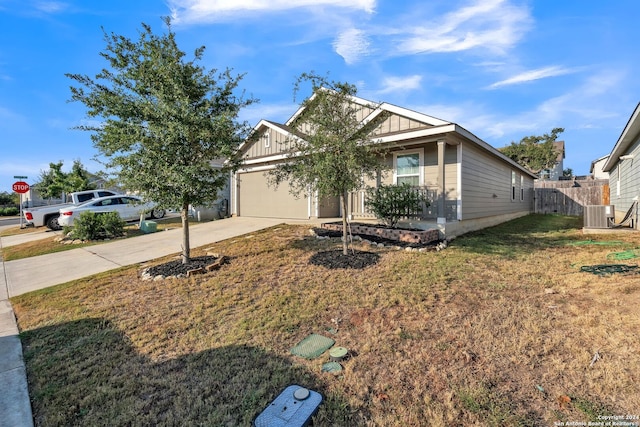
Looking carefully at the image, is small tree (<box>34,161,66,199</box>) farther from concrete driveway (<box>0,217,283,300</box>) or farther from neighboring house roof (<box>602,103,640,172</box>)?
neighboring house roof (<box>602,103,640,172</box>)

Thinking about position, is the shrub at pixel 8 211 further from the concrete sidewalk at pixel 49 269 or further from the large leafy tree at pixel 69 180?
the concrete sidewalk at pixel 49 269

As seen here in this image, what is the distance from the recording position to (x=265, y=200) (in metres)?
12.2

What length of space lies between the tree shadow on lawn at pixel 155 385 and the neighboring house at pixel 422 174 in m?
4.40

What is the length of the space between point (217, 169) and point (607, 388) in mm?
5944

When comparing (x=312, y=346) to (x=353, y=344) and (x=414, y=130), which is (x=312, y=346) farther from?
(x=414, y=130)

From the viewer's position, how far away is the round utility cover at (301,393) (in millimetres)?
2062

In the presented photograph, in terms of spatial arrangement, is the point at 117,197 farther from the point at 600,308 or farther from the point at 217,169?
the point at 600,308

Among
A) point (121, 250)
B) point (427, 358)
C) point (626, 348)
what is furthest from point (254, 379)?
point (121, 250)

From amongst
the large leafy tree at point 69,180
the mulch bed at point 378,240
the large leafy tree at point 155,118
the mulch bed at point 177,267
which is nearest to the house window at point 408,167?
the mulch bed at point 378,240

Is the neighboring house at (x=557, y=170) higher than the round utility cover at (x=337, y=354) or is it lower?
higher

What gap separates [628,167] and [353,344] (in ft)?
45.8

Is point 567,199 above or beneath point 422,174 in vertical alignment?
beneath

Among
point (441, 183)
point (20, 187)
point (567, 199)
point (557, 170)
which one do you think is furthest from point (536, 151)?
point (20, 187)

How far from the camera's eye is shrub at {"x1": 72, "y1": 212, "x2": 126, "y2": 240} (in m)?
9.25
